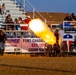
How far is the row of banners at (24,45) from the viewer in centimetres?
2648

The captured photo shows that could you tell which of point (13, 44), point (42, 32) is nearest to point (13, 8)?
point (42, 32)

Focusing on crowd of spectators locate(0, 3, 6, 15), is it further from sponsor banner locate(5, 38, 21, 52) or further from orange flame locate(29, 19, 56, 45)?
sponsor banner locate(5, 38, 21, 52)

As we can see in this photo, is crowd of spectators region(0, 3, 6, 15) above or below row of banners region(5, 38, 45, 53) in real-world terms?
above

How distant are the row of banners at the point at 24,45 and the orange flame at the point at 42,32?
43 centimetres

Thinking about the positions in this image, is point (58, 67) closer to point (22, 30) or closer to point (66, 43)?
point (66, 43)

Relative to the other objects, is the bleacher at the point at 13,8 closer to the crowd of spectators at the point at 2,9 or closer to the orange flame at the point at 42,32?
the crowd of spectators at the point at 2,9

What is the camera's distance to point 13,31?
2728 centimetres

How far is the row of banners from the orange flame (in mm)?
426

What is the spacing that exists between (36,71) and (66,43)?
9.25 metres

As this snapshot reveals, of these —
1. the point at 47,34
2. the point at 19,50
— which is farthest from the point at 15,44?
the point at 47,34

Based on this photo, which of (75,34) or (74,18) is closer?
(75,34)

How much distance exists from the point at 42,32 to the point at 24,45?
5.39ft

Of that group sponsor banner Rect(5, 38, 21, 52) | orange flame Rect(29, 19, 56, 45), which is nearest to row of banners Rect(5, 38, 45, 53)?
sponsor banner Rect(5, 38, 21, 52)

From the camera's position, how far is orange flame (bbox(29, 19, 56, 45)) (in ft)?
86.1
